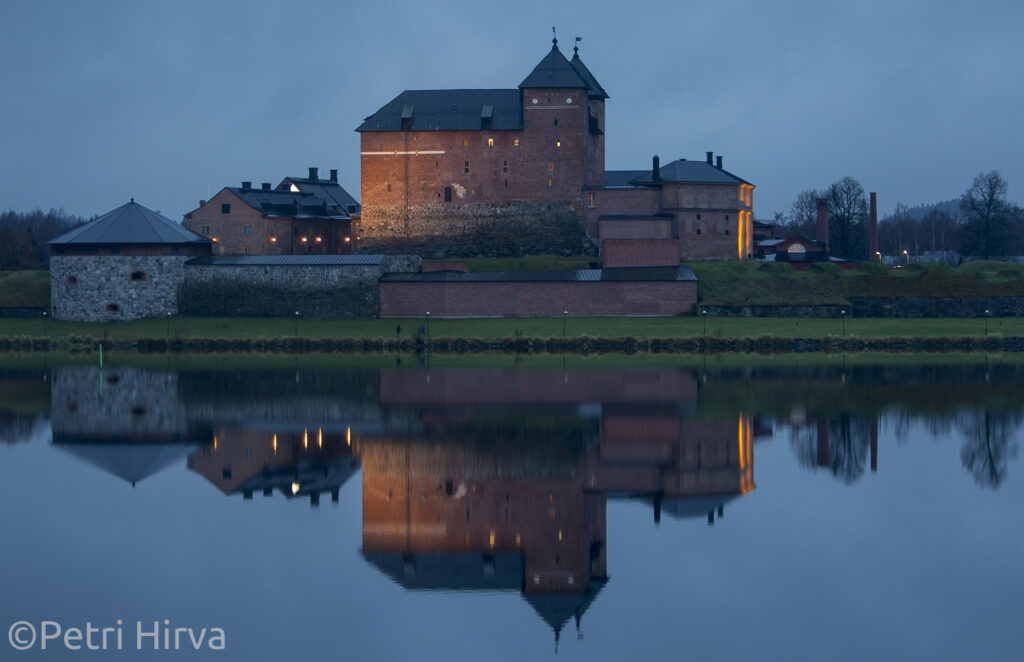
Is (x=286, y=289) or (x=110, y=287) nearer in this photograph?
(x=286, y=289)

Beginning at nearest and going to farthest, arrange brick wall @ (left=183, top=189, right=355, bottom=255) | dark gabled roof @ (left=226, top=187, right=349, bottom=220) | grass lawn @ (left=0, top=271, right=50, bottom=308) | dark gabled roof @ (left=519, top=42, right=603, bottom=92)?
grass lawn @ (left=0, top=271, right=50, bottom=308), dark gabled roof @ (left=519, top=42, right=603, bottom=92), brick wall @ (left=183, top=189, right=355, bottom=255), dark gabled roof @ (left=226, top=187, right=349, bottom=220)

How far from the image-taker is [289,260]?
162 feet

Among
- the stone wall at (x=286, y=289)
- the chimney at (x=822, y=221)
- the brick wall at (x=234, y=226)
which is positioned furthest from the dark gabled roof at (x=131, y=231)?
the chimney at (x=822, y=221)

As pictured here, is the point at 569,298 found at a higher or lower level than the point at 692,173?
lower

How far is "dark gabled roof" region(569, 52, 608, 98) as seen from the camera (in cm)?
5609

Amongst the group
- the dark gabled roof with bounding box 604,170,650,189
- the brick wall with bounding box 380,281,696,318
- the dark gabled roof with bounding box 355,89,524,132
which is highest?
the dark gabled roof with bounding box 355,89,524,132

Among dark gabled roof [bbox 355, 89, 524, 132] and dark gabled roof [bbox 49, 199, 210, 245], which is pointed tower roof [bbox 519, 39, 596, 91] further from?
dark gabled roof [bbox 49, 199, 210, 245]

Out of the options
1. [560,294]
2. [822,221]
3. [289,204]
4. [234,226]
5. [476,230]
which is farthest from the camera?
[822,221]

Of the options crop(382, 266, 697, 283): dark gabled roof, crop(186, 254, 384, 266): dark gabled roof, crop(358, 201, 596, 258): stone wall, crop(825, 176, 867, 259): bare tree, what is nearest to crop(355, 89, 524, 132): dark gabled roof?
crop(358, 201, 596, 258): stone wall

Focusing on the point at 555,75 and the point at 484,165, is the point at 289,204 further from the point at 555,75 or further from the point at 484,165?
the point at 555,75

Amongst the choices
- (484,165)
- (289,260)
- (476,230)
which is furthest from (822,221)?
(289,260)

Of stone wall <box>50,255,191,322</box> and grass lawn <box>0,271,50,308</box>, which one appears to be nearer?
stone wall <box>50,255,191,322</box>

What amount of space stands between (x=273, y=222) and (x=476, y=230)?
9.23 metres

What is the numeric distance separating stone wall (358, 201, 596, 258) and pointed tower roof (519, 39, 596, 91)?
5.00 meters
